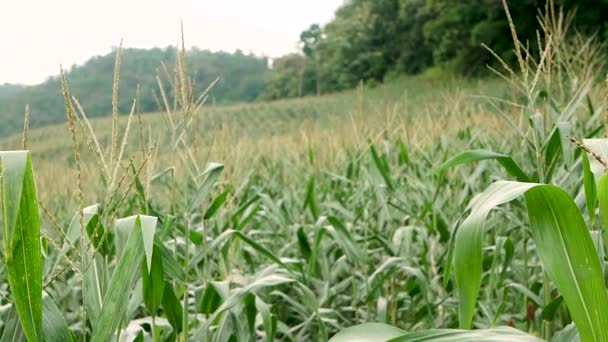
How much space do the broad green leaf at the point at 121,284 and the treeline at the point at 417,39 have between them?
1949 cm

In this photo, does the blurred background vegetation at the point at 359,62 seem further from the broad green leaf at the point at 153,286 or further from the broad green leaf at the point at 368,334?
the broad green leaf at the point at 368,334

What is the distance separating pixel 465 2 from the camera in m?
26.4

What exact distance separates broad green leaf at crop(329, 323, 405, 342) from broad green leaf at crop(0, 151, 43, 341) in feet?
1.49

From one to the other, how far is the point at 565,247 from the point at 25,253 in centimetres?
79

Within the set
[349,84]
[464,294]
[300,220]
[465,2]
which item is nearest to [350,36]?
[349,84]

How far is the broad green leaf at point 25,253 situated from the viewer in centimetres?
94

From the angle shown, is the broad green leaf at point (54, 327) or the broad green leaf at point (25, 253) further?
the broad green leaf at point (54, 327)

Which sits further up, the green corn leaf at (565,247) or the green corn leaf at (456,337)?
the green corn leaf at (565,247)

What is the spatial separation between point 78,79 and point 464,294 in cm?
4475

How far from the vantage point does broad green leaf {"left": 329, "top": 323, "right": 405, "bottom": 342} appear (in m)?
1.06

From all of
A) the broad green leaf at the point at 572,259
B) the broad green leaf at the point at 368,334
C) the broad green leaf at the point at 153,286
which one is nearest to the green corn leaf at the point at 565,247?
the broad green leaf at the point at 572,259

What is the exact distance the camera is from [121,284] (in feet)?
3.59

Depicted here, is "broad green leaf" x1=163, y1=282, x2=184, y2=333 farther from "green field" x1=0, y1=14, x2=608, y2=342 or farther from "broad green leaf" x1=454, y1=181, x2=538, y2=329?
"broad green leaf" x1=454, y1=181, x2=538, y2=329

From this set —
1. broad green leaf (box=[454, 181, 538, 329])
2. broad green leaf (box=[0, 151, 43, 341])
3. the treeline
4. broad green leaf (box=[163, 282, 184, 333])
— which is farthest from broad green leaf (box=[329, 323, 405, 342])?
the treeline
